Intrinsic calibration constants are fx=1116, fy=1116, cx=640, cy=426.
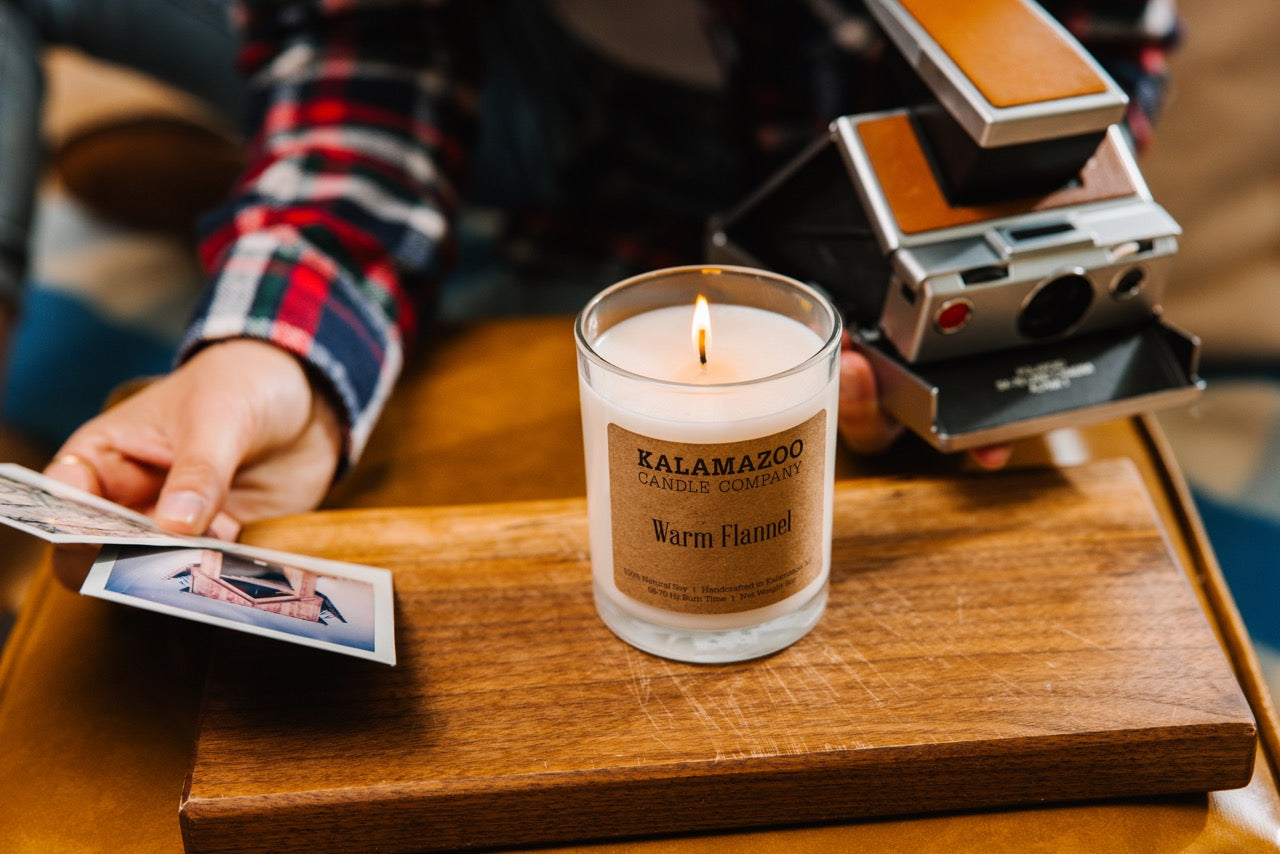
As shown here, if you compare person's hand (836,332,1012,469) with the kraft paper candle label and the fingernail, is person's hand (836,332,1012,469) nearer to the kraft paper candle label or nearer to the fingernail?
the kraft paper candle label

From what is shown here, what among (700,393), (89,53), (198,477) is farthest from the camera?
(89,53)

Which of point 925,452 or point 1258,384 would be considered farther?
point 1258,384

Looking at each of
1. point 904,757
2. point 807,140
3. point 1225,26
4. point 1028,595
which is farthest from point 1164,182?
point 904,757

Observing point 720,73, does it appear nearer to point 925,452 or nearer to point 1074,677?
point 925,452

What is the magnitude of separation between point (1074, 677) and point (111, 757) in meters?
0.37

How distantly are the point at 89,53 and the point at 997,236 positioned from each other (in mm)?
984

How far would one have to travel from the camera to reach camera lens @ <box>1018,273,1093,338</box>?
52 cm

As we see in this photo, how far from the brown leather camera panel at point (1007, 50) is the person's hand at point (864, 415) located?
0.14 metres

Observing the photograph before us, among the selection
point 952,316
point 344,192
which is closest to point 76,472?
point 344,192

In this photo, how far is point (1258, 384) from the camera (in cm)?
85

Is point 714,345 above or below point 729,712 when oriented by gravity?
above

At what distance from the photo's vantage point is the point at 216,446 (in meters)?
0.50

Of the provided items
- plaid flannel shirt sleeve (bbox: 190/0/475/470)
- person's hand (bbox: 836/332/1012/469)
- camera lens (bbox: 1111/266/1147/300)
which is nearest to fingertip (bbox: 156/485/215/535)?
plaid flannel shirt sleeve (bbox: 190/0/475/470)

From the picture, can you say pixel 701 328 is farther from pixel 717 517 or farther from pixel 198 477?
pixel 198 477
